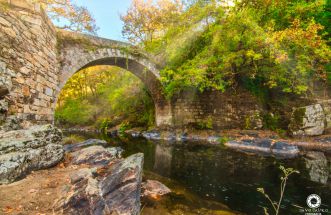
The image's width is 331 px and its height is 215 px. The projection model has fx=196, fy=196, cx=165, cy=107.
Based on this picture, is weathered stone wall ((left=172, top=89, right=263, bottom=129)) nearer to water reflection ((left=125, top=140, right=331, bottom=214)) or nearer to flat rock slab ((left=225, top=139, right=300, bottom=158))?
flat rock slab ((left=225, top=139, right=300, bottom=158))

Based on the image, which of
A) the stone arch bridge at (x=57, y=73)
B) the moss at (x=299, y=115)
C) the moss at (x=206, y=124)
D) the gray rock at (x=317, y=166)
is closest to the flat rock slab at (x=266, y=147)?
the gray rock at (x=317, y=166)

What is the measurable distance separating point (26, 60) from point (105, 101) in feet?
50.4

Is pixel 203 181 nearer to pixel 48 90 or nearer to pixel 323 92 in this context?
pixel 48 90

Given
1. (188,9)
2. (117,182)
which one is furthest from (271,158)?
(188,9)

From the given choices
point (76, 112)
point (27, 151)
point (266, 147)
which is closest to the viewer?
point (27, 151)

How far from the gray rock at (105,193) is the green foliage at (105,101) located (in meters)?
11.4

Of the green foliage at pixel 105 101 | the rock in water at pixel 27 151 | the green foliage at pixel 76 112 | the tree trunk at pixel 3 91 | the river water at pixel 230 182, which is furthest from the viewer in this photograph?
the green foliage at pixel 76 112

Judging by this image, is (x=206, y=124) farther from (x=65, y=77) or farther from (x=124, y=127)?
(x=65, y=77)

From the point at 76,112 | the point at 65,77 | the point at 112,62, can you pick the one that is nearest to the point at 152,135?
the point at 112,62

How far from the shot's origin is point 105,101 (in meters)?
19.5

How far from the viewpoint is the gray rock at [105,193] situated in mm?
2082

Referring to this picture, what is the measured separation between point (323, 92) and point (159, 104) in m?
8.82

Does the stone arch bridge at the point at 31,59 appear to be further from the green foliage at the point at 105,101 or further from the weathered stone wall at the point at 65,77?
the green foliage at the point at 105,101

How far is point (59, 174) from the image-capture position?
319 cm
